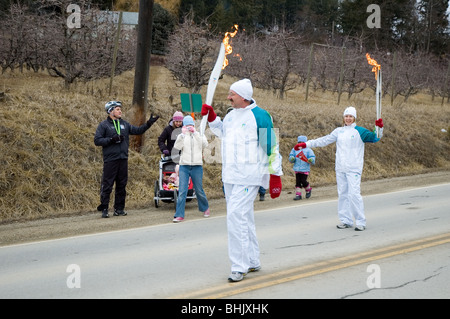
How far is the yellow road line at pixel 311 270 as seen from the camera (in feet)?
21.9

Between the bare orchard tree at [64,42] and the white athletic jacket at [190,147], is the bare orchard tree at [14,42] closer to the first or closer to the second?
Result: the bare orchard tree at [64,42]

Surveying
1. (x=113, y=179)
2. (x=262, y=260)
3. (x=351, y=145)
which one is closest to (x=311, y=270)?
(x=262, y=260)

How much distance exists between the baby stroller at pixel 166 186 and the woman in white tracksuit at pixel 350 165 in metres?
3.54

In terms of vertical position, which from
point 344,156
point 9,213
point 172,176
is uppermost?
point 344,156

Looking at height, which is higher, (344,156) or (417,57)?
(417,57)

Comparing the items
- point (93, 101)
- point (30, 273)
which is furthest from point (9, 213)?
point (93, 101)

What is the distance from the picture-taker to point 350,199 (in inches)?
417

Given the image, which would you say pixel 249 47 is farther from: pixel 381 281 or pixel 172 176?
pixel 381 281

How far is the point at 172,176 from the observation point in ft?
A: 42.4

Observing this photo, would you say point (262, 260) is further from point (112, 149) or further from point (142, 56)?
point (142, 56)

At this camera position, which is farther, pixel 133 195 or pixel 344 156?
pixel 133 195

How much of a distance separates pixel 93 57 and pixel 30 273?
16.7 metres

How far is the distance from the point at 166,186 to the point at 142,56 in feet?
12.5

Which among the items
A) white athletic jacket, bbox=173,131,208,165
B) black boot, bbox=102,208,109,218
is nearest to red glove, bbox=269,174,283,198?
white athletic jacket, bbox=173,131,208,165
